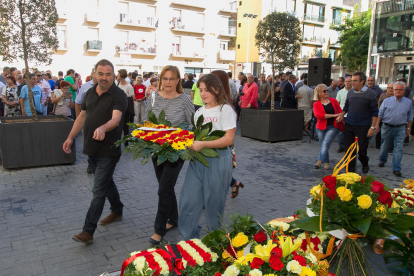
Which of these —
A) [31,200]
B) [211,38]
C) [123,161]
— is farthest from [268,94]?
[211,38]

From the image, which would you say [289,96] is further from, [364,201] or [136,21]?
[136,21]

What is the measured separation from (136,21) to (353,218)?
126 feet

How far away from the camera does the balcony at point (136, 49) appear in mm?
36250

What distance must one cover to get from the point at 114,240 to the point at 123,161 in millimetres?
4275

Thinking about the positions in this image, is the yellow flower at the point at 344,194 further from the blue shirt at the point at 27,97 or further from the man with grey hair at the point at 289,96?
the man with grey hair at the point at 289,96

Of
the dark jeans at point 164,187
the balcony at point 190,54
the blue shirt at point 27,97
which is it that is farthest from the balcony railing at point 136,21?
the dark jeans at point 164,187

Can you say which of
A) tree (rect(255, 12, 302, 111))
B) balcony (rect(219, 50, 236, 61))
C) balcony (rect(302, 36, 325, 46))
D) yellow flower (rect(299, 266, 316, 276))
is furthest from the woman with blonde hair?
balcony (rect(302, 36, 325, 46))

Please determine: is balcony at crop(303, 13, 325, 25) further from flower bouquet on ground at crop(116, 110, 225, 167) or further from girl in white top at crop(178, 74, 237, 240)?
flower bouquet on ground at crop(116, 110, 225, 167)

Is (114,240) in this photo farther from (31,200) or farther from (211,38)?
(211,38)

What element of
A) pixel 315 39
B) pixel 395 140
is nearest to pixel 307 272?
pixel 395 140

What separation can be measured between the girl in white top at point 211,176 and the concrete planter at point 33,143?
16.8 feet

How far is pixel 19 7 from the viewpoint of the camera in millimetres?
7613

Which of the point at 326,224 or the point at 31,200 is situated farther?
the point at 31,200

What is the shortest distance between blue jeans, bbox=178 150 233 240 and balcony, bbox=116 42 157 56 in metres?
34.7
